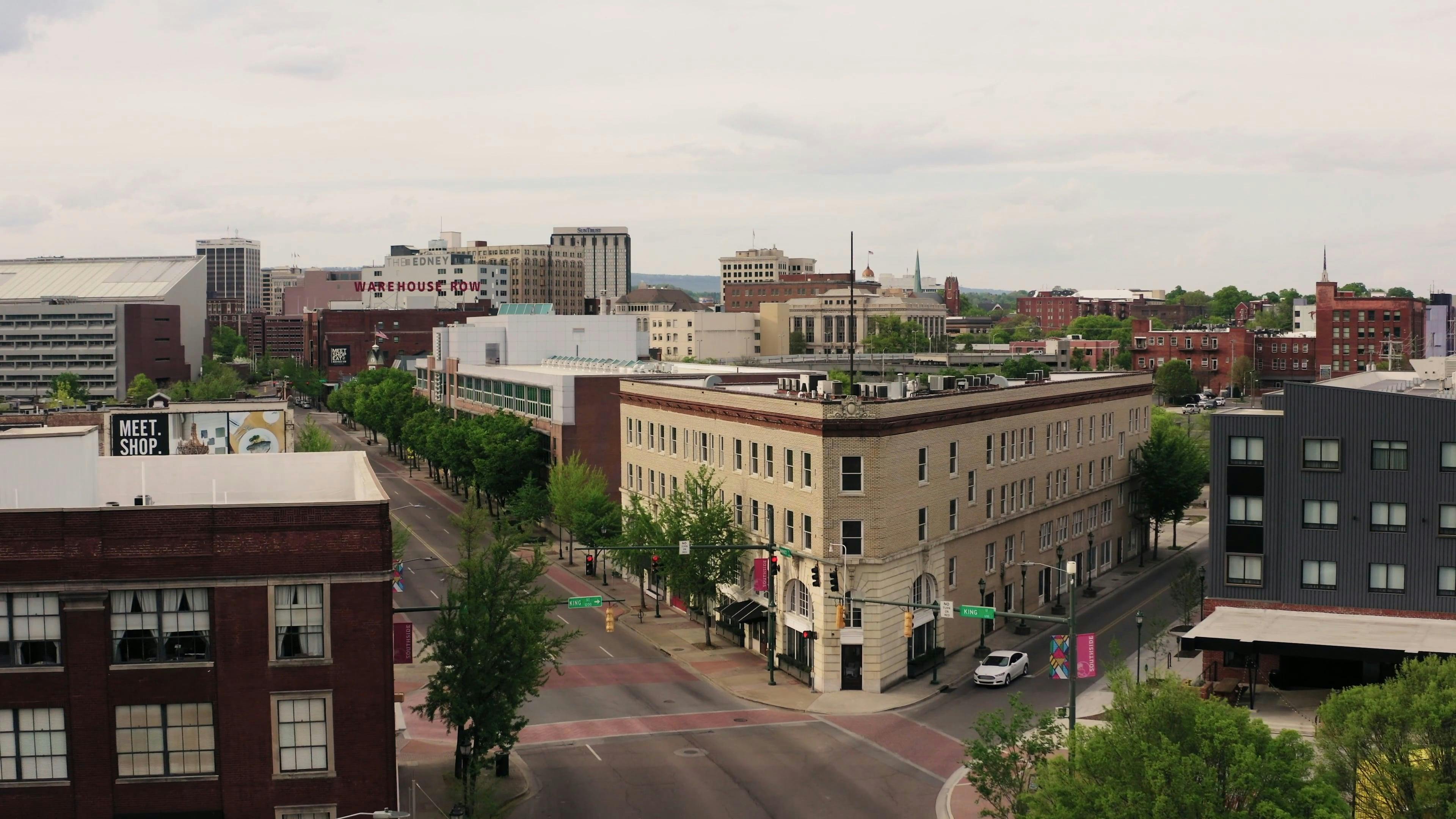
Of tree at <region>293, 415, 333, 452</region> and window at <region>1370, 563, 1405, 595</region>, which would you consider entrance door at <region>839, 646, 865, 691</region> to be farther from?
tree at <region>293, 415, 333, 452</region>

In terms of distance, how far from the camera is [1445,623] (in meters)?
54.6

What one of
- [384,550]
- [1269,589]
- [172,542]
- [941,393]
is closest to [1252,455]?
[1269,589]

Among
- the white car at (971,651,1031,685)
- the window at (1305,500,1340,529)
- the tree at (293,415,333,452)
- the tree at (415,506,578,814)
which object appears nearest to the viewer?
the tree at (415,506,578,814)

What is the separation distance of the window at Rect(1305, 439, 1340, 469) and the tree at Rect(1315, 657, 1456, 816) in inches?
987

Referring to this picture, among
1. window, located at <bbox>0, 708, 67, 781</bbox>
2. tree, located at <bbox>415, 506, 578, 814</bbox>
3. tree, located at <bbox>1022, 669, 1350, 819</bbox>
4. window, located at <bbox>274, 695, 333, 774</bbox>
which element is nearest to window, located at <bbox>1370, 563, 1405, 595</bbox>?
tree, located at <bbox>1022, 669, 1350, 819</bbox>

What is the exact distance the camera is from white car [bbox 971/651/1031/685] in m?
59.1

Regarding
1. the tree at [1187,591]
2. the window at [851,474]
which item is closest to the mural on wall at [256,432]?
the window at [851,474]

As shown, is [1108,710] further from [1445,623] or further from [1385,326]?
[1385,326]

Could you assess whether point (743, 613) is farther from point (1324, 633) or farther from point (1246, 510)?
point (1324, 633)

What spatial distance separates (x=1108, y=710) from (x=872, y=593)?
996 inches

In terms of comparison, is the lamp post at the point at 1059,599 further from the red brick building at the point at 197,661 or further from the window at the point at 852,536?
the red brick building at the point at 197,661

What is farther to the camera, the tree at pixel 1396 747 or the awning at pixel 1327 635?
the awning at pixel 1327 635

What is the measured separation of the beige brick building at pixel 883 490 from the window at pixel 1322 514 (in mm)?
15224

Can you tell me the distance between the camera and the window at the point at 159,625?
33281 millimetres
